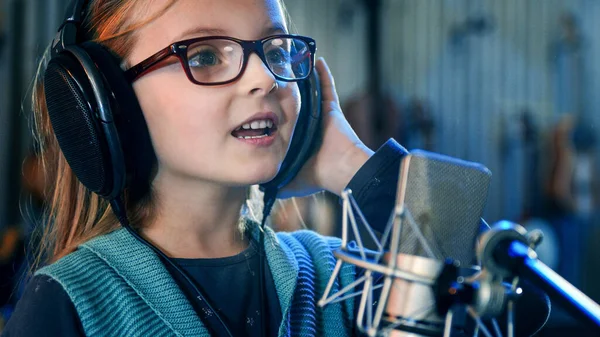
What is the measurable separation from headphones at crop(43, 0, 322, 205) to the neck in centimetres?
5

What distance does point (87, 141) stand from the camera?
0.81 metres

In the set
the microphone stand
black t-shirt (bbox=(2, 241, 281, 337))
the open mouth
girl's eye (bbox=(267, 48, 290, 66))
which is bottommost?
black t-shirt (bbox=(2, 241, 281, 337))

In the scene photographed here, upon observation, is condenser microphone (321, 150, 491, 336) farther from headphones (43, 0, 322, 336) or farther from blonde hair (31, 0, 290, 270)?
blonde hair (31, 0, 290, 270)

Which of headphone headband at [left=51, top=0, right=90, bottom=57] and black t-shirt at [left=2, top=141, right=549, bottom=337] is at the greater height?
headphone headband at [left=51, top=0, right=90, bottom=57]

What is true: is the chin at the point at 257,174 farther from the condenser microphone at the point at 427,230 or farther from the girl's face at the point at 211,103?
the condenser microphone at the point at 427,230

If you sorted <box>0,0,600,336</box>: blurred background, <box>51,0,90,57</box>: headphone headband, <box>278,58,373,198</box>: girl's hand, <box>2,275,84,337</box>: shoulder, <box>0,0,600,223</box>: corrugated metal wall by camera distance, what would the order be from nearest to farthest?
1. <box>2,275,84,337</box>: shoulder
2. <box>51,0,90,57</box>: headphone headband
3. <box>278,58,373,198</box>: girl's hand
4. <box>0,0,600,336</box>: blurred background
5. <box>0,0,600,223</box>: corrugated metal wall

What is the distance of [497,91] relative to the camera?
11.1 feet

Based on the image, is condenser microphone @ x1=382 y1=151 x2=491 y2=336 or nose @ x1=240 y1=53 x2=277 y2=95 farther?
nose @ x1=240 y1=53 x2=277 y2=95

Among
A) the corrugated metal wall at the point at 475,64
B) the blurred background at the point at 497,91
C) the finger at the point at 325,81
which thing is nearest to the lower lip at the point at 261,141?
the finger at the point at 325,81

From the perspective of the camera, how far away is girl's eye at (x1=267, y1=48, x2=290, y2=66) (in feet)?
2.93

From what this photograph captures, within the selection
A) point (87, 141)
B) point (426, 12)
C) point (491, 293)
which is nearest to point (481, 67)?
point (426, 12)

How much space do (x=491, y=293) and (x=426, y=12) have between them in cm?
314

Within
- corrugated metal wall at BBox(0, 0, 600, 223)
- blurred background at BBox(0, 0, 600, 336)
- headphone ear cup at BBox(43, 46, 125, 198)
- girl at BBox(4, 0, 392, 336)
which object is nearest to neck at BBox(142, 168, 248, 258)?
girl at BBox(4, 0, 392, 336)

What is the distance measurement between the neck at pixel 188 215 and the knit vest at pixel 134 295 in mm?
56
